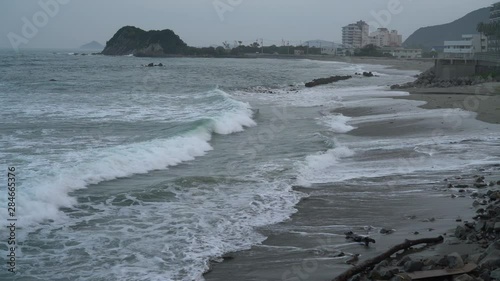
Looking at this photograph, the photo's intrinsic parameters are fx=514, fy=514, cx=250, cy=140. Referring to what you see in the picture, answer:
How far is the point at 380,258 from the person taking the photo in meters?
6.48

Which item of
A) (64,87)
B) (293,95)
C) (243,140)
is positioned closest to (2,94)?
(64,87)

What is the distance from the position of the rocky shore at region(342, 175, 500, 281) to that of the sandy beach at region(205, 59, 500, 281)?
8 cm

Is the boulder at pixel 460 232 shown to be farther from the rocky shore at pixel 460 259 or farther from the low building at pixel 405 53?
the low building at pixel 405 53

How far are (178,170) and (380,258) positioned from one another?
8.47 m

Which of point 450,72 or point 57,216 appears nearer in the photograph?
point 57,216

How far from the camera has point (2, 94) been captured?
3494cm

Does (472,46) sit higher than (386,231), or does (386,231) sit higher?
(472,46)

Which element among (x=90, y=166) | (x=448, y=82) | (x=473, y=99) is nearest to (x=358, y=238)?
(x=90, y=166)

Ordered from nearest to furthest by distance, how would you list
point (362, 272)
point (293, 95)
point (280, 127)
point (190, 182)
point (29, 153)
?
point (362, 272)
point (190, 182)
point (29, 153)
point (280, 127)
point (293, 95)

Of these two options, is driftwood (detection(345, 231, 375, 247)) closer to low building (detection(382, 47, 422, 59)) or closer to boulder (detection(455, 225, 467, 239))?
boulder (detection(455, 225, 467, 239))

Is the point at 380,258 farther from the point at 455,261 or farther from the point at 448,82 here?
the point at 448,82

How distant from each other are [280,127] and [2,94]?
22.2 meters

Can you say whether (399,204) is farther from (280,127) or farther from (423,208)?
(280,127)

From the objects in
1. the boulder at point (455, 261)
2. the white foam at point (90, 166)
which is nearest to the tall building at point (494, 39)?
the white foam at point (90, 166)
